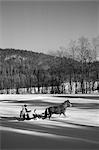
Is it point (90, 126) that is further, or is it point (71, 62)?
point (71, 62)

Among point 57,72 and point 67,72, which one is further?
point 67,72

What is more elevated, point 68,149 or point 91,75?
point 91,75

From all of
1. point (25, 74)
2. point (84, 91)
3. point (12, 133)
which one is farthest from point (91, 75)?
point (12, 133)

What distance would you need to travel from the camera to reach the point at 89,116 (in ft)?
14.8

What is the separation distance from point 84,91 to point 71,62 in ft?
4.77

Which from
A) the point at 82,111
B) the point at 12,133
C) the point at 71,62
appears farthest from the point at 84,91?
the point at 12,133

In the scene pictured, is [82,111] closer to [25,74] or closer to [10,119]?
[10,119]

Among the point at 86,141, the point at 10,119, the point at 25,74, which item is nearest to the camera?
the point at 86,141

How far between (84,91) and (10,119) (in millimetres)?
6789

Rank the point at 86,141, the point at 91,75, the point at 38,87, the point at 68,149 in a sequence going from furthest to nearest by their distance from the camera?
the point at 38,87, the point at 91,75, the point at 86,141, the point at 68,149

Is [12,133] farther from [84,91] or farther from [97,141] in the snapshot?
[84,91]

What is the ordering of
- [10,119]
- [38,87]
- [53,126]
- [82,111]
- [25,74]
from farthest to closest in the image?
[25,74] < [38,87] < [82,111] < [10,119] < [53,126]

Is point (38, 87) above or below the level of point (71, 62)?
below

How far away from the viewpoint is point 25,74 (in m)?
13.5
